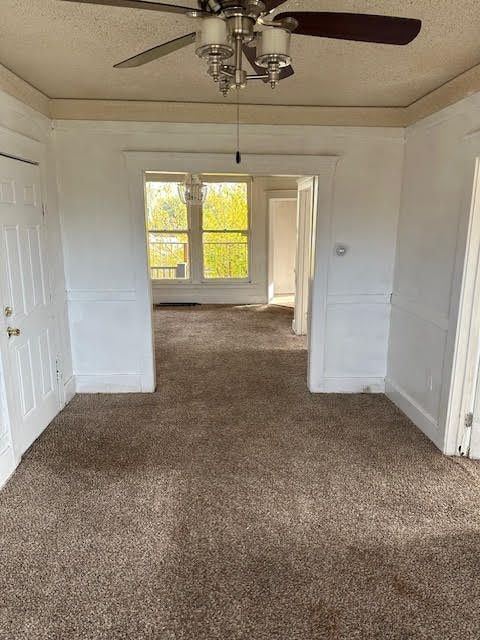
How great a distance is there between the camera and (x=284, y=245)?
9195 mm

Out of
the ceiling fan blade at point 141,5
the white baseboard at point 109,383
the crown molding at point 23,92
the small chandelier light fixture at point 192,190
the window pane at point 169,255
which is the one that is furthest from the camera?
the window pane at point 169,255

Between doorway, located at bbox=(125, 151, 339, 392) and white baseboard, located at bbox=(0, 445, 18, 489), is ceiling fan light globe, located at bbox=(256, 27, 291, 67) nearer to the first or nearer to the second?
doorway, located at bbox=(125, 151, 339, 392)

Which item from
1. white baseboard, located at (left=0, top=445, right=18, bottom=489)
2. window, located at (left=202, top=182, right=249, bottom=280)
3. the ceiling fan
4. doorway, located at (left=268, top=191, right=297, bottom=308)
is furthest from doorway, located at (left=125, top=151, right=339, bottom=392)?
window, located at (left=202, top=182, right=249, bottom=280)

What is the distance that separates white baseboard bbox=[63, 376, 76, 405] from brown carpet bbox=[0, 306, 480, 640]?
18 cm

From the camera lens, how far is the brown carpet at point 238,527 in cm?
174

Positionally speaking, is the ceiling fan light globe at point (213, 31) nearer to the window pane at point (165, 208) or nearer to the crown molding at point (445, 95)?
the crown molding at point (445, 95)

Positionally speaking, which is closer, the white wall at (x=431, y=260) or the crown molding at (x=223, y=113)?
the white wall at (x=431, y=260)

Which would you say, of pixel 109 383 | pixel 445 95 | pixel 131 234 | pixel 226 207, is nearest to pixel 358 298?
pixel 445 95

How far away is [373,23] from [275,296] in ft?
25.4

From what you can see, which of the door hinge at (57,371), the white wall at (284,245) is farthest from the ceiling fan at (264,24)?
the white wall at (284,245)

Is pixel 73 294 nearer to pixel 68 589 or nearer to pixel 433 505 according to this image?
pixel 68 589

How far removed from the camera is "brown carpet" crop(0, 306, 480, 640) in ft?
5.71

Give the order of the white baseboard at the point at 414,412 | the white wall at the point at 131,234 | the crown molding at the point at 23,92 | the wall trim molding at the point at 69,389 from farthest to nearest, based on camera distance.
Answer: the wall trim molding at the point at 69,389 < the white wall at the point at 131,234 < the white baseboard at the point at 414,412 < the crown molding at the point at 23,92

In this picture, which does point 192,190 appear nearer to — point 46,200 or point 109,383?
point 46,200
